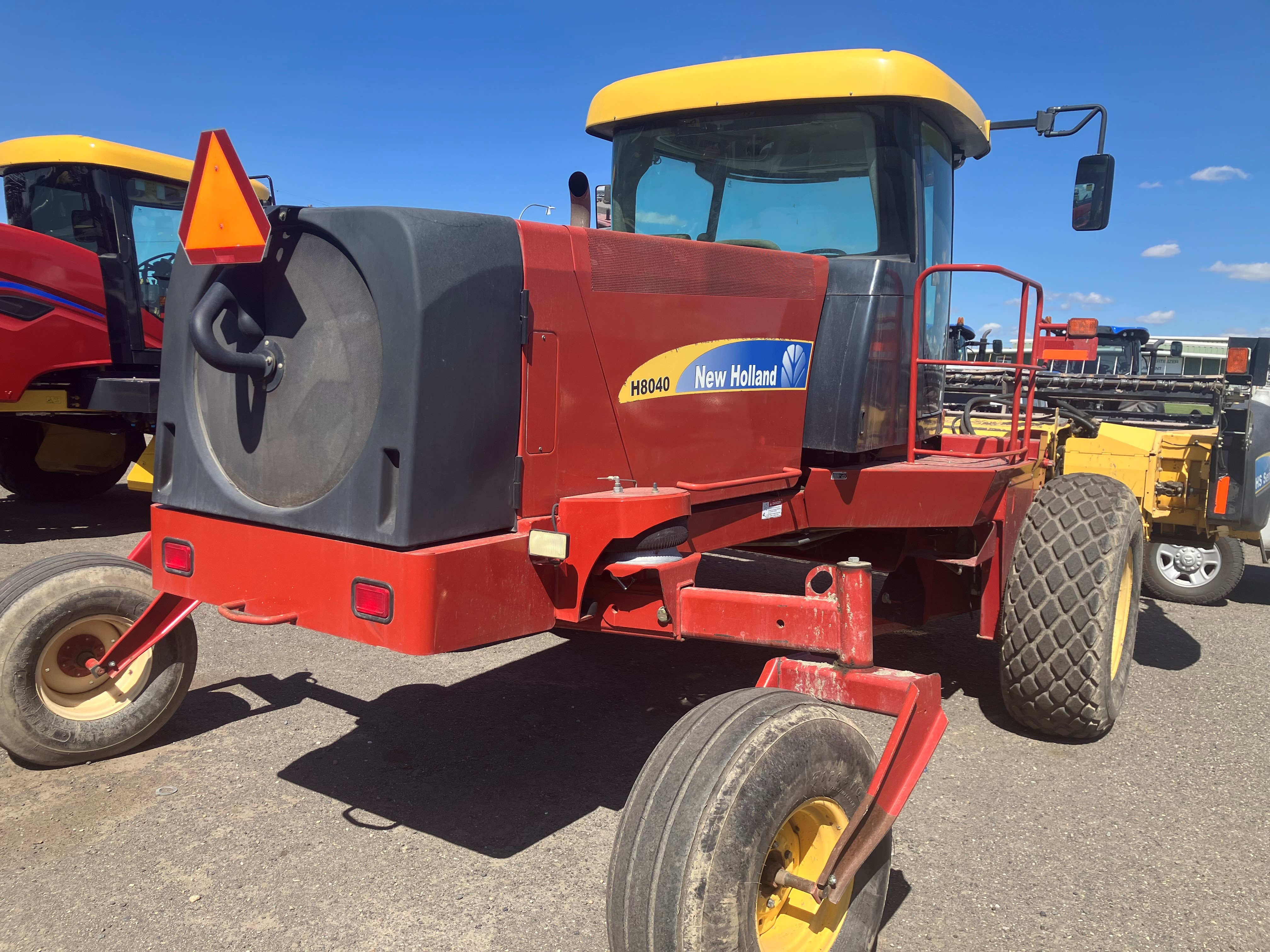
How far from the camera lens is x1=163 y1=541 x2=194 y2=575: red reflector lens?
2.97 m

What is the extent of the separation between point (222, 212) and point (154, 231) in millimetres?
6985

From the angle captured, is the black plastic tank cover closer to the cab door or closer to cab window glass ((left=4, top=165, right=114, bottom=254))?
the cab door

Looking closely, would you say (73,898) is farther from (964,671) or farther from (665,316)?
(964,671)

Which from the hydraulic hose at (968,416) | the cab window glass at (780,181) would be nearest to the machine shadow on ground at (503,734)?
the hydraulic hose at (968,416)

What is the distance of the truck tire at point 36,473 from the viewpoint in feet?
30.7

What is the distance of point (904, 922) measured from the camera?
9.26ft

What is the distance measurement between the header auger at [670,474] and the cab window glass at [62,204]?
18.9 ft

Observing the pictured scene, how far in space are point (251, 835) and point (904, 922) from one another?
210 cm

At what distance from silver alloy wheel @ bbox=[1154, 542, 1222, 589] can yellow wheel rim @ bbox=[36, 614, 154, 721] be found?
652 centimetres

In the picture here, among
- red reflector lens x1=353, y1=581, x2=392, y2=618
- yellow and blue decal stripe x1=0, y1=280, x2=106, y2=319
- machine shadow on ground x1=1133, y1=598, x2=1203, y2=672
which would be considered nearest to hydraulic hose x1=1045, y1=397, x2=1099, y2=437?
machine shadow on ground x1=1133, y1=598, x2=1203, y2=672

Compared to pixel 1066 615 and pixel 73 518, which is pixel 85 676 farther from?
pixel 73 518

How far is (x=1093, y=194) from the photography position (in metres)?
4.36

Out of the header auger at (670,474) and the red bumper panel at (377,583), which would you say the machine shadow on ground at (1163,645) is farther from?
the red bumper panel at (377,583)

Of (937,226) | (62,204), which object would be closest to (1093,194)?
(937,226)
